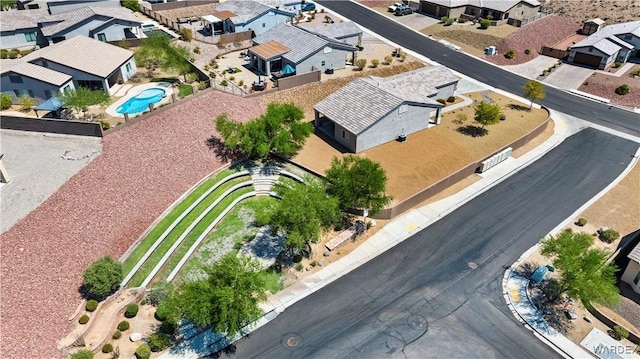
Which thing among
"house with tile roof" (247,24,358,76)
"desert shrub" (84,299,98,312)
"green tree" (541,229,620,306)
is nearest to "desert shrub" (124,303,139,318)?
"desert shrub" (84,299,98,312)

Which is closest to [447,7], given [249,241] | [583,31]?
[583,31]

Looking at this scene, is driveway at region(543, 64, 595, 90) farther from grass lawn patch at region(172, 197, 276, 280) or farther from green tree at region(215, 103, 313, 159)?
grass lawn patch at region(172, 197, 276, 280)

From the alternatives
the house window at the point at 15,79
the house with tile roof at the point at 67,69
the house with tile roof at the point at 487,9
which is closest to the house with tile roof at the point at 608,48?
the house with tile roof at the point at 487,9

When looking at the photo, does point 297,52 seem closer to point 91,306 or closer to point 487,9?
point 91,306

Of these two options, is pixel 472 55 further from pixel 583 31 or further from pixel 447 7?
pixel 583 31

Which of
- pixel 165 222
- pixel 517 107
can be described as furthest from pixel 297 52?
pixel 165 222

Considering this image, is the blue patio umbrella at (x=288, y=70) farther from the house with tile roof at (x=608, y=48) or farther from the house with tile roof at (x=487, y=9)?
the house with tile roof at (x=608, y=48)
